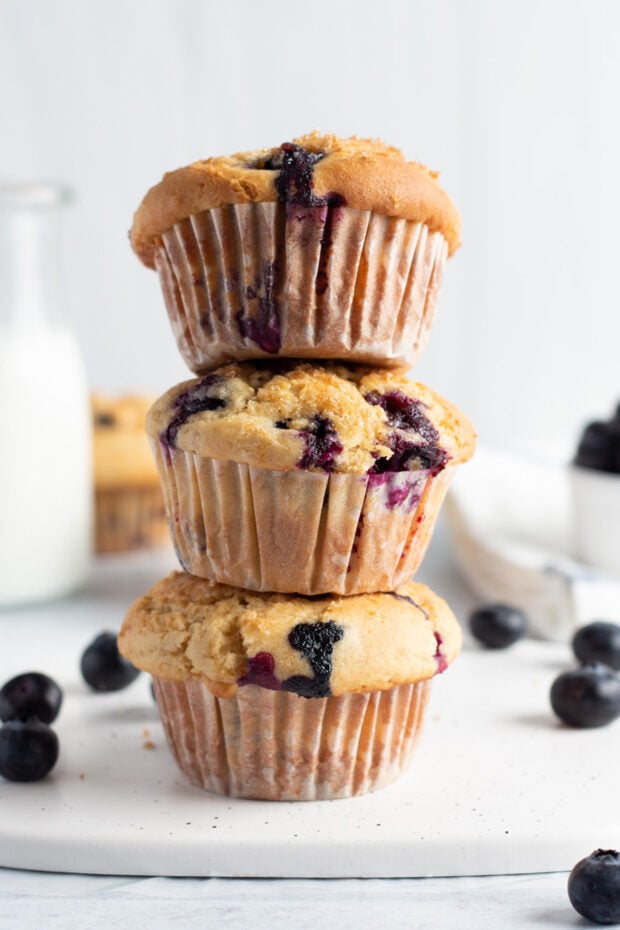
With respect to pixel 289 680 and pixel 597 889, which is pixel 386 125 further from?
pixel 597 889

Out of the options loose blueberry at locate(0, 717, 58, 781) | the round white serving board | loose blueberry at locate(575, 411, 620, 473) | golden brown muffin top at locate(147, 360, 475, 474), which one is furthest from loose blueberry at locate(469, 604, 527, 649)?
loose blueberry at locate(0, 717, 58, 781)

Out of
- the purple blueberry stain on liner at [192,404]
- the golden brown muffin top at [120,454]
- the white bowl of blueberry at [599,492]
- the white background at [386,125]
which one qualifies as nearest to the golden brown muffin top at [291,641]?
the purple blueberry stain on liner at [192,404]

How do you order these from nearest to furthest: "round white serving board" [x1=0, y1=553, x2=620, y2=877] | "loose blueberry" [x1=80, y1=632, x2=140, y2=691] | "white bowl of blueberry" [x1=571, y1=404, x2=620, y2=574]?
"round white serving board" [x1=0, y1=553, x2=620, y2=877], "loose blueberry" [x1=80, y1=632, x2=140, y2=691], "white bowl of blueberry" [x1=571, y1=404, x2=620, y2=574]

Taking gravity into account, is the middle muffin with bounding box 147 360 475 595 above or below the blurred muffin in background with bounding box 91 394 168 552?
above

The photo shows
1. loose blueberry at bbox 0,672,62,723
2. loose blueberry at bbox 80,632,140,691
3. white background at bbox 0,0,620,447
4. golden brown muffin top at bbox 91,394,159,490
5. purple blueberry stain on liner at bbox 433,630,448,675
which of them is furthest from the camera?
white background at bbox 0,0,620,447

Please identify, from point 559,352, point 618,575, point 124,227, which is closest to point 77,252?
point 124,227

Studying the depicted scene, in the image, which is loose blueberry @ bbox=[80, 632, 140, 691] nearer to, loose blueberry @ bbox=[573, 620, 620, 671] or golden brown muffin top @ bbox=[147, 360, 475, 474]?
golden brown muffin top @ bbox=[147, 360, 475, 474]

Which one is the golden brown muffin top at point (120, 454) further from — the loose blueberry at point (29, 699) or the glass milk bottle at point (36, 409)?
the loose blueberry at point (29, 699)
